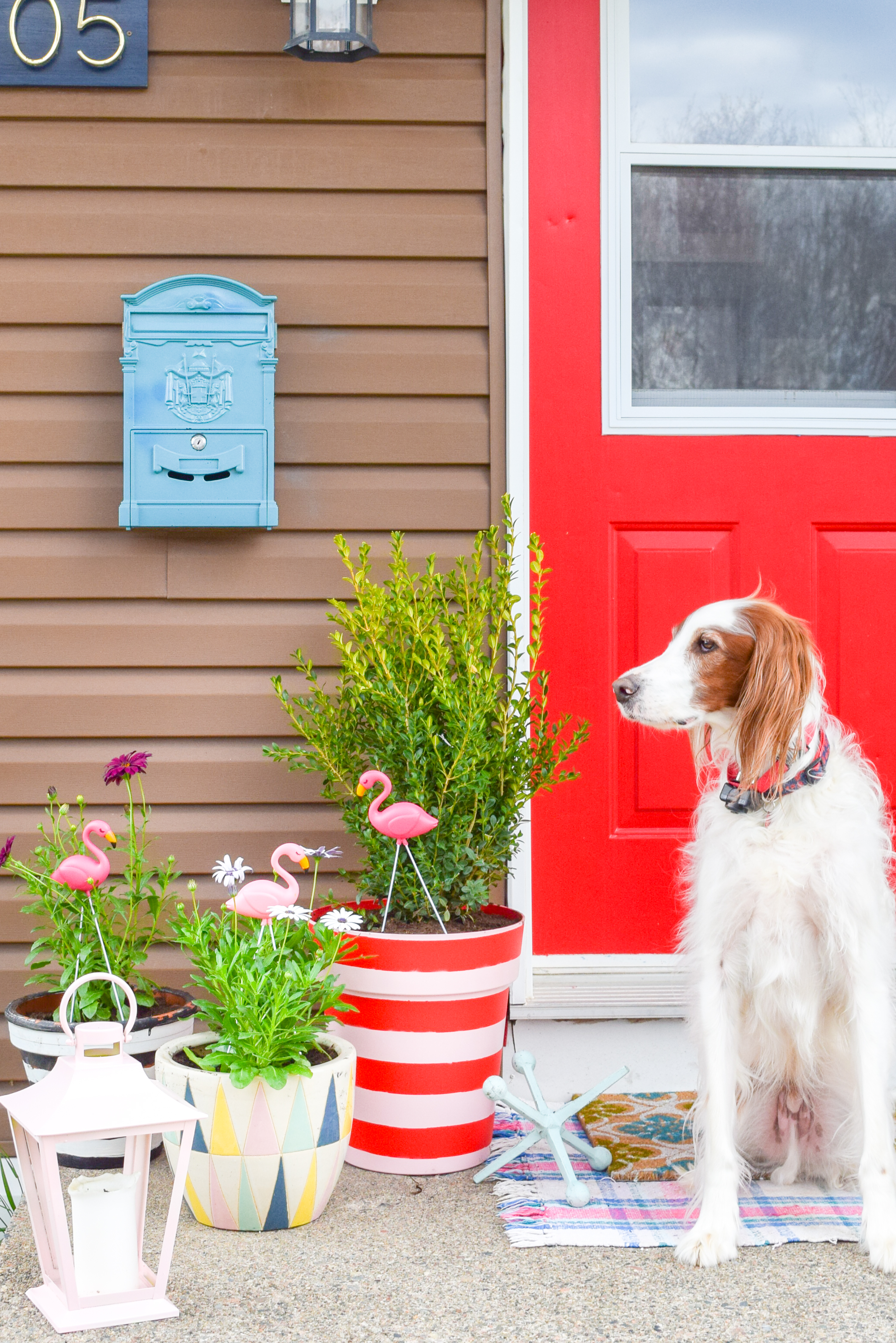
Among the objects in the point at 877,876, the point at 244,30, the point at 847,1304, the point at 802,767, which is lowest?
the point at 847,1304

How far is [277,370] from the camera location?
277cm

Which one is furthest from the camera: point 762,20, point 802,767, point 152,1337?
point 762,20

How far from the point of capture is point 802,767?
2.00 m

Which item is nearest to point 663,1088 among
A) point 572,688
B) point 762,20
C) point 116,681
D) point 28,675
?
point 572,688

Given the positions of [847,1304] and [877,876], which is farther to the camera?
[877,876]

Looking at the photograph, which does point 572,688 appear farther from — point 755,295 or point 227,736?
point 755,295

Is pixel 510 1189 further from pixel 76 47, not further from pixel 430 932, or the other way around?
pixel 76 47

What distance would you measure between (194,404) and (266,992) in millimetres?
1379

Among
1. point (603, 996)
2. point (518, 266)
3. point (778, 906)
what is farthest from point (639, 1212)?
point (518, 266)

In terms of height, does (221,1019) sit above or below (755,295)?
below

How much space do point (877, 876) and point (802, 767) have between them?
23 centimetres

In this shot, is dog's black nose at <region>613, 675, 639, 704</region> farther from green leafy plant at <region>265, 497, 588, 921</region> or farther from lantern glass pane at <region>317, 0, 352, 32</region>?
lantern glass pane at <region>317, 0, 352, 32</region>

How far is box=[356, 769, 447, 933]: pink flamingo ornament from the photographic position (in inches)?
85.4

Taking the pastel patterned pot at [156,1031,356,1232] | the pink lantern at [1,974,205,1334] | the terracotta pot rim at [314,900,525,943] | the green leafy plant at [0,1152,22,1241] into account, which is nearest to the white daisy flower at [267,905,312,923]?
the terracotta pot rim at [314,900,525,943]
